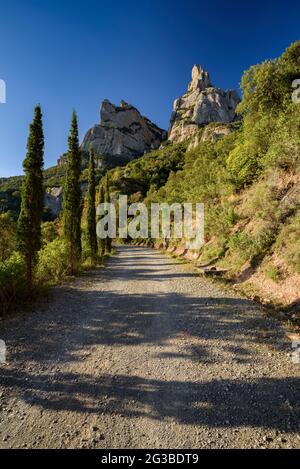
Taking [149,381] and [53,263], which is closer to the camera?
[149,381]

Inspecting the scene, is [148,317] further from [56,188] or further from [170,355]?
[56,188]

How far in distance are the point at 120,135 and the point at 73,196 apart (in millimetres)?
135502

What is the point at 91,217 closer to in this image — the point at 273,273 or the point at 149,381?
the point at 273,273

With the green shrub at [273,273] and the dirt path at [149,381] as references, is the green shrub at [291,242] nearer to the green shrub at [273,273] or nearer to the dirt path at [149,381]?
the green shrub at [273,273]

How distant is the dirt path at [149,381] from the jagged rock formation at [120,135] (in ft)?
423

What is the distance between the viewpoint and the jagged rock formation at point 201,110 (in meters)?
125

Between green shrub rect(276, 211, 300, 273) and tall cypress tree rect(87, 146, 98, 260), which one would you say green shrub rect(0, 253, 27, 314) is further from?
tall cypress tree rect(87, 146, 98, 260)

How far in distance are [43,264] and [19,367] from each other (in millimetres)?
8246

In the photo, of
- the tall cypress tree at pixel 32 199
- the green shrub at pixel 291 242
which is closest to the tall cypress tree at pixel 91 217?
the tall cypress tree at pixel 32 199

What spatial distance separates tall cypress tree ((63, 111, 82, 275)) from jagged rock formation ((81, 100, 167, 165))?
117m

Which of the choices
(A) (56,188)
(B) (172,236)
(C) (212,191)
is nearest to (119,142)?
(A) (56,188)

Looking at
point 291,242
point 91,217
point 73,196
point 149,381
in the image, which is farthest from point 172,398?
point 91,217

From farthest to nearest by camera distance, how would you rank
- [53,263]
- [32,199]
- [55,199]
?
[55,199], [53,263], [32,199]

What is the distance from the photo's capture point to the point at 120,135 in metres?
140
